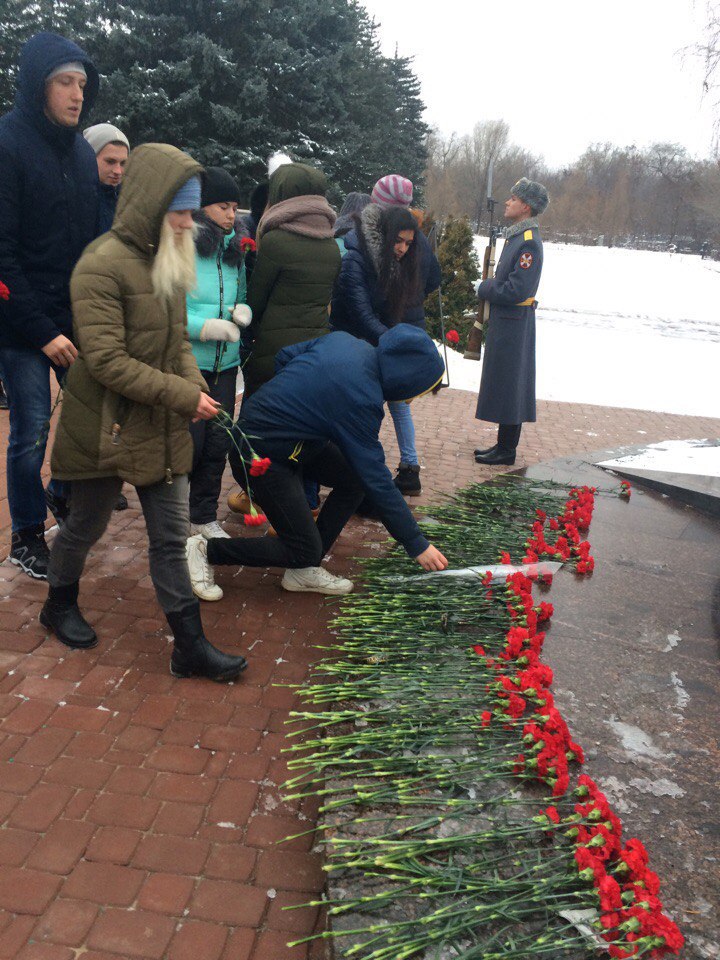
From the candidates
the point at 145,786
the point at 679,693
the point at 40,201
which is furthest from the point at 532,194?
the point at 145,786

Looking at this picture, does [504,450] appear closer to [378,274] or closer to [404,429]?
[404,429]

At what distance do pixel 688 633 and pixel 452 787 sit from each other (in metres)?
1.53

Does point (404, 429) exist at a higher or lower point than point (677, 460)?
higher

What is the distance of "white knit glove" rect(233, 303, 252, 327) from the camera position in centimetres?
386

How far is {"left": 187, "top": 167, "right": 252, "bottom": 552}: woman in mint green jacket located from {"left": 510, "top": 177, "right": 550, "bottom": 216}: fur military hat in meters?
2.59

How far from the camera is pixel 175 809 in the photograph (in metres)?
2.42

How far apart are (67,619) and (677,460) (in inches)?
167

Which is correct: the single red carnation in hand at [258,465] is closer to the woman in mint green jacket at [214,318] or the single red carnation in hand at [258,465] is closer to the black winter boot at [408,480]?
the woman in mint green jacket at [214,318]

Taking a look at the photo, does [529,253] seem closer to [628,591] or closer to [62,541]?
[628,591]

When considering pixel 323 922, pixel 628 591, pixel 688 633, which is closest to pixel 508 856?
pixel 323 922

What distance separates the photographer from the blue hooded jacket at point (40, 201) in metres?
3.17

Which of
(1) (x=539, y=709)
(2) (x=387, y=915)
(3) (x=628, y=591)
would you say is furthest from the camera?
(3) (x=628, y=591)

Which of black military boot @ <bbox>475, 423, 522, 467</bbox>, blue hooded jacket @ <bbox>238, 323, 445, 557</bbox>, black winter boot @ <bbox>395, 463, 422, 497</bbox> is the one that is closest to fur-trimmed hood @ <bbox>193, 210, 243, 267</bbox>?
blue hooded jacket @ <bbox>238, 323, 445, 557</bbox>

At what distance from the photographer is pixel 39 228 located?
3326 millimetres
